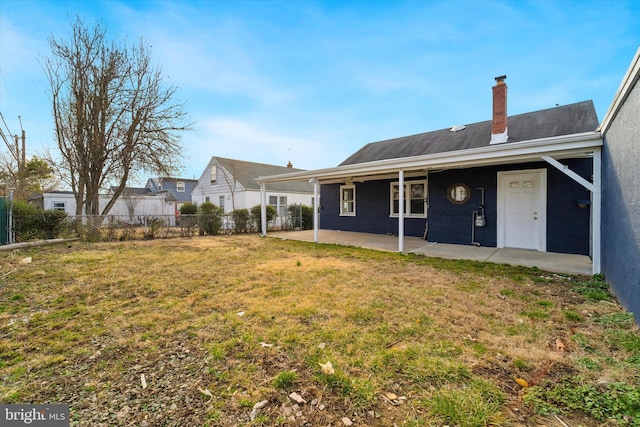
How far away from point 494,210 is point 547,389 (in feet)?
A: 24.5

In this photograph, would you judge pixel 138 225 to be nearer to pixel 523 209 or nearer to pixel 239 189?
pixel 239 189

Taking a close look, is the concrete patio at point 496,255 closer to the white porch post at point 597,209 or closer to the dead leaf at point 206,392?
the white porch post at point 597,209

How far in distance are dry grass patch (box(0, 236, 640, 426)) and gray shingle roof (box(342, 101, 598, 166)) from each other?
590 cm

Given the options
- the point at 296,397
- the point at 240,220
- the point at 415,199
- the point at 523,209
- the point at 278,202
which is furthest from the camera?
the point at 278,202

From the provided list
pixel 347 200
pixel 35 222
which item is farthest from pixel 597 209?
pixel 35 222

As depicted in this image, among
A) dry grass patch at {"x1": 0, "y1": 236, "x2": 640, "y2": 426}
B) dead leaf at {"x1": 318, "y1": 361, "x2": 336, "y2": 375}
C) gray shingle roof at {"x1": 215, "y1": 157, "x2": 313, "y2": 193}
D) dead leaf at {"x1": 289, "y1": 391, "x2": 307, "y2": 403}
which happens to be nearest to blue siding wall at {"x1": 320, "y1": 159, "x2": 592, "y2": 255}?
dry grass patch at {"x1": 0, "y1": 236, "x2": 640, "y2": 426}

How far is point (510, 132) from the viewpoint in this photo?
9.67 meters

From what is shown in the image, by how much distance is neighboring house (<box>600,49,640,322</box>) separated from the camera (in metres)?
3.23

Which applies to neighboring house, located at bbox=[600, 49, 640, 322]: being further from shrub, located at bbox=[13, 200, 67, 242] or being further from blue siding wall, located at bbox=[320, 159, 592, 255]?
shrub, located at bbox=[13, 200, 67, 242]

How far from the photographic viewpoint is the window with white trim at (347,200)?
43.8 feet

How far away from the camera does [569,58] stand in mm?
8711

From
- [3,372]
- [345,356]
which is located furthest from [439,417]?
[3,372]

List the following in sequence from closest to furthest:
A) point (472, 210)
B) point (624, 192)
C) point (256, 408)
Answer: point (256, 408) < point (624, 192) < point (472, 210)

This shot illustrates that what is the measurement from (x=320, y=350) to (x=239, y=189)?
55.9 feet
